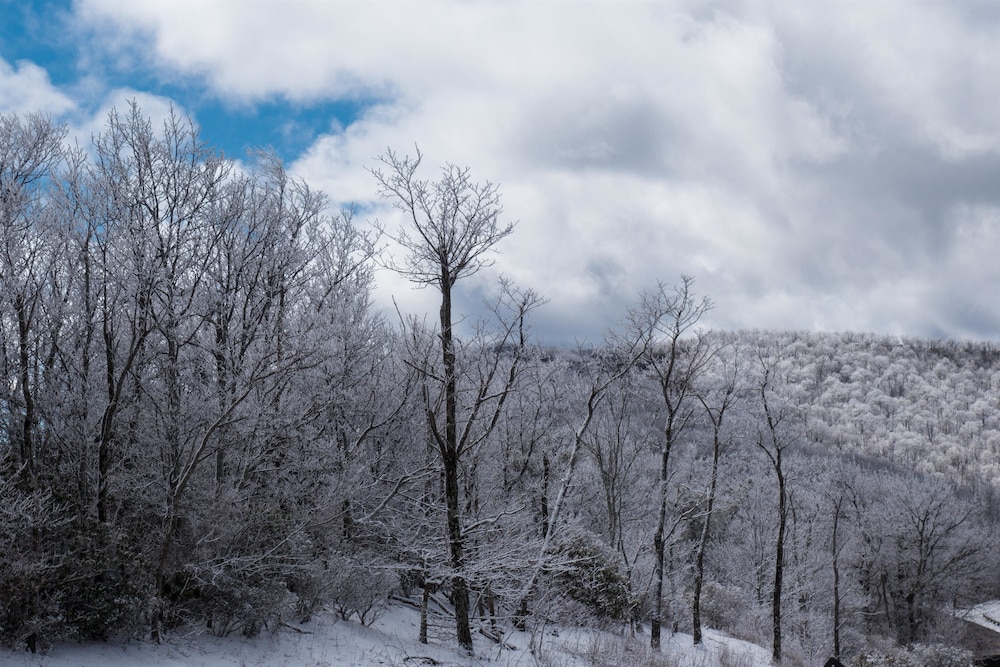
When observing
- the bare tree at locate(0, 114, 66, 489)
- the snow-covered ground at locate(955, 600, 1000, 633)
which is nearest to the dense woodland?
the bare tree at locate(0, 114, 66, 489)

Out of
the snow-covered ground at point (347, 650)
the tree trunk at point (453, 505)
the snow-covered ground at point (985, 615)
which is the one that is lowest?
the snow-covered ground at point (985, 615)

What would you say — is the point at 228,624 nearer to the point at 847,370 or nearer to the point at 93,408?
the point at 93,408

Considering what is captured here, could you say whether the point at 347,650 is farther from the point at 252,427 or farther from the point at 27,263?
the point at 27,263

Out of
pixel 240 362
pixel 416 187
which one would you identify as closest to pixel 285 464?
pixel 240 362

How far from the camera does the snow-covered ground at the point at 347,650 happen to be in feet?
30.5

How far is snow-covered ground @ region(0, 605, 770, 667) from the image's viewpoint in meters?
9.30

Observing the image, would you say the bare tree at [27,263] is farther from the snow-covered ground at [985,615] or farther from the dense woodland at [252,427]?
the snow-covered ground at [985,615]

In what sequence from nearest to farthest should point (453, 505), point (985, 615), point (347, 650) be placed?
1. point (347, 650)
2. point (453, 505)
3. point (985, 615)

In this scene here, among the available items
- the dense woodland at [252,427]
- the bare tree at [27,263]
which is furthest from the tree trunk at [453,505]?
the bare tree at [27,263]

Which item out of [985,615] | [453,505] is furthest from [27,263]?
[985,615]

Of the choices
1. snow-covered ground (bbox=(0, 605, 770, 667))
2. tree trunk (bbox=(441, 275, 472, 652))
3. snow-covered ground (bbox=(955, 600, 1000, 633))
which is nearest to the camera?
snow-covered ground (bbox=(0, 605, 770, 667))

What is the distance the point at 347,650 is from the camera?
11.8 metres

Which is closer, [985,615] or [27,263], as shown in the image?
[27,263]

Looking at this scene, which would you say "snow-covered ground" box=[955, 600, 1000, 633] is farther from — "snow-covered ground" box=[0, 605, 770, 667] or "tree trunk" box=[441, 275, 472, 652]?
"tree trunk" box=[441, 275, 472, 652]
